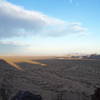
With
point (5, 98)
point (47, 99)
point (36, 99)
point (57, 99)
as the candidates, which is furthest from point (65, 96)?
point (5, 98)

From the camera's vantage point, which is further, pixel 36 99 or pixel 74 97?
pixel 74 97

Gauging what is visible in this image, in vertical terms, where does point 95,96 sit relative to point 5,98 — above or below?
above

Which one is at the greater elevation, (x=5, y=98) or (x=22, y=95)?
(x=22, y=95)

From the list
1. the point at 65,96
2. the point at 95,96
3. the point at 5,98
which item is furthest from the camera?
the point at 5,98

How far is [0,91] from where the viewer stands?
35.4 ft

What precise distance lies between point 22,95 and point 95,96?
9.77 ft

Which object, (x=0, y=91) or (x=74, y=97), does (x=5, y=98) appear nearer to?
(x=0, y=91)

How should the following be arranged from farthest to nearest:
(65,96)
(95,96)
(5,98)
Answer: (5,98) < (65,96) < (95,96)

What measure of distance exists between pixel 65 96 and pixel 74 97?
499mm

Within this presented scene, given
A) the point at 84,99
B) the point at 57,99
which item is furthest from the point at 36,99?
the point at 84,99

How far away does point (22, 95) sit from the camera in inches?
304

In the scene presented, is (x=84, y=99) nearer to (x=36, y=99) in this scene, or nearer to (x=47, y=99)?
(x=47, y=99)

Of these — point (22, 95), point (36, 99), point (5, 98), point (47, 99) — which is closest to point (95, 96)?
point (36, 99)

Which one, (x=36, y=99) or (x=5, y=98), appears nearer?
(x=36, y=99)
